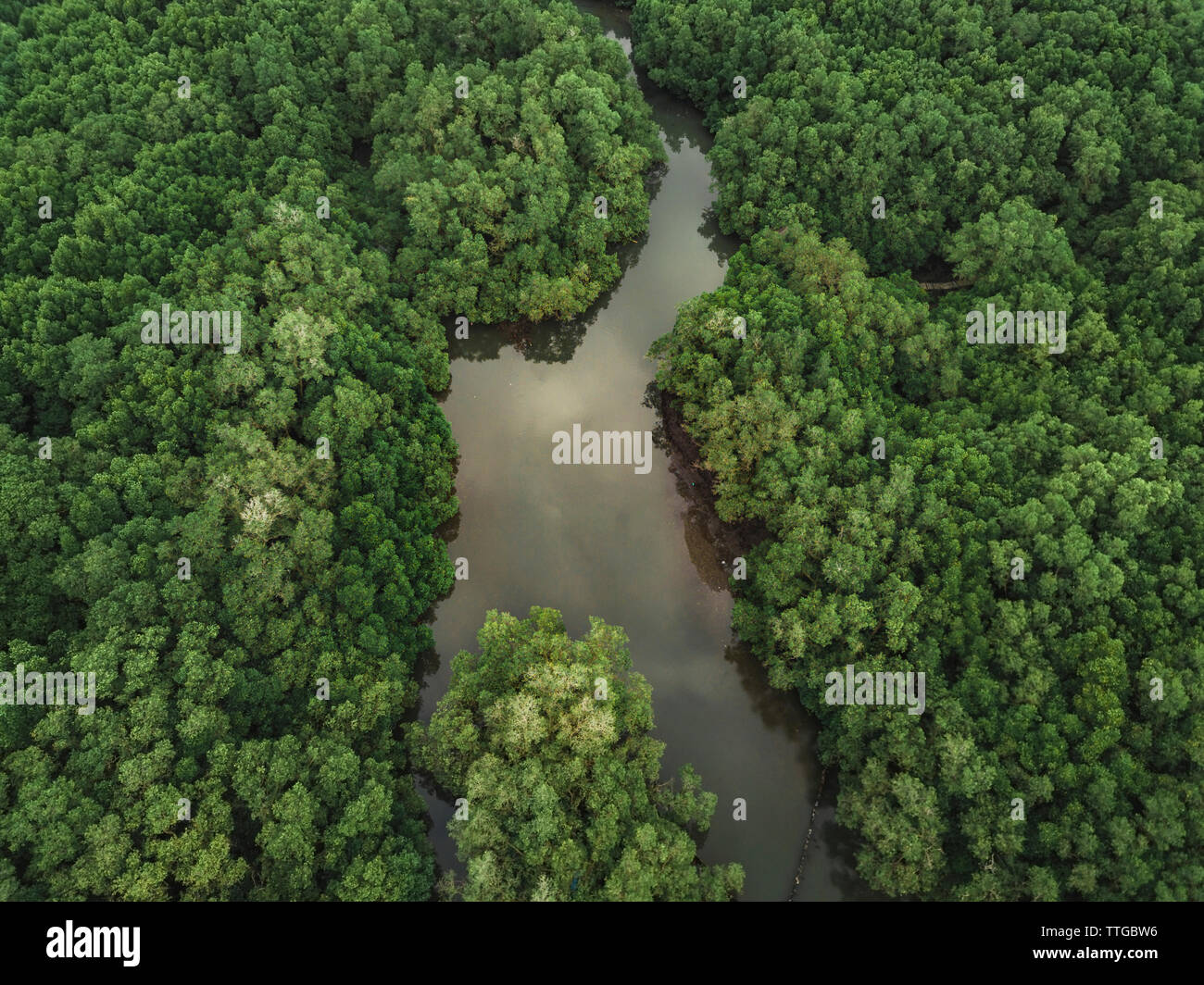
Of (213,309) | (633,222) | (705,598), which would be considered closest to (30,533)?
(213,309)

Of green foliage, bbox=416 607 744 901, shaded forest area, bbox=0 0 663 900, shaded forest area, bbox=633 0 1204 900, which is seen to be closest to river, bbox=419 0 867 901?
shaded forest area, bbox=0 0 663 900

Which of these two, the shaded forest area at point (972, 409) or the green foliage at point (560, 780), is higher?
the shaded forest area at point (972, 409)

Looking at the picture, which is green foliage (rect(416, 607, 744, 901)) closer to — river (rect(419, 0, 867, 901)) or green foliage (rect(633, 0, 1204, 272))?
river (rect(419, 0, 867, 901))

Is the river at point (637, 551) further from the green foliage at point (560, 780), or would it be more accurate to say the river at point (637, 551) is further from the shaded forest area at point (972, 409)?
→ the green foliage at point (560, 780)

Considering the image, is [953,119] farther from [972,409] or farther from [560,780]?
[560,780]

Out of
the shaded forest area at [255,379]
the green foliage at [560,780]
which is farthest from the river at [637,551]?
the green foliage at [560,780]

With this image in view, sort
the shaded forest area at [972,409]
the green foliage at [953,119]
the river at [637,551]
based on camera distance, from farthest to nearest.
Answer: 1. the green foliage at [953,119]
2. the river at [637,551]
3. the shaded forest area at [972,409]
